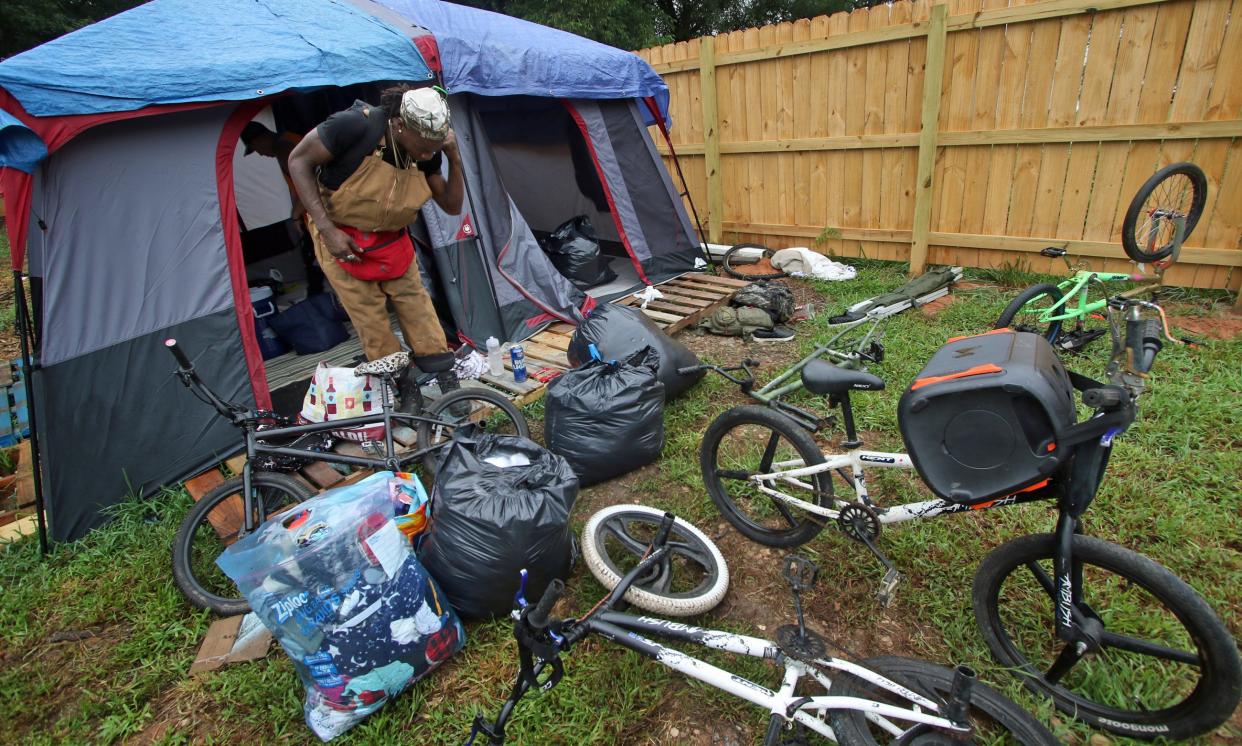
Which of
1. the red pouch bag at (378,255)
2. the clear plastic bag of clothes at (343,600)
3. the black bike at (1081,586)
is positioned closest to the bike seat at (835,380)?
the black bike at (1081,586)

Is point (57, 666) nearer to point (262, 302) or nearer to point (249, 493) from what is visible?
point (249, 493)

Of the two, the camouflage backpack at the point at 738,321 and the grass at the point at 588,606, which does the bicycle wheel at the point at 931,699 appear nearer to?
the grass at the point at 588,606

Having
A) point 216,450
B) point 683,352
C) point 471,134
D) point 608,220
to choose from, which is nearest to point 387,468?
point 216,450

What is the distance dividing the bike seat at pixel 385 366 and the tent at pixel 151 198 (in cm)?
95

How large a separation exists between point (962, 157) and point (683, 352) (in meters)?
3.34

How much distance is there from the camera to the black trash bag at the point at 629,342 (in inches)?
137

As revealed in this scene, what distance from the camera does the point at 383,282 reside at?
3256mm

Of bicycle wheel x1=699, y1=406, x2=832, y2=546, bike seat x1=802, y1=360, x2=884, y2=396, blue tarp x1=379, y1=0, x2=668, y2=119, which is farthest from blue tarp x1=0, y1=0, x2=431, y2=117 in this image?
bike seat x1=802, y1=360, x2=884, y2=396

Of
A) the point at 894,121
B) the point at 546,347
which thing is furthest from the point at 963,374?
the point at 894,121

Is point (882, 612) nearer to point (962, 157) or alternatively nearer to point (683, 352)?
point (683, 352)

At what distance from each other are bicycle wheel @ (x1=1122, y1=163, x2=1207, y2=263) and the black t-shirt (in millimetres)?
4202

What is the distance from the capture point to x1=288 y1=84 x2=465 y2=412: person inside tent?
275 cm

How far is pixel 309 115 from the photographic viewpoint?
193 inches

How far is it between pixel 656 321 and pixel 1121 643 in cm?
353
